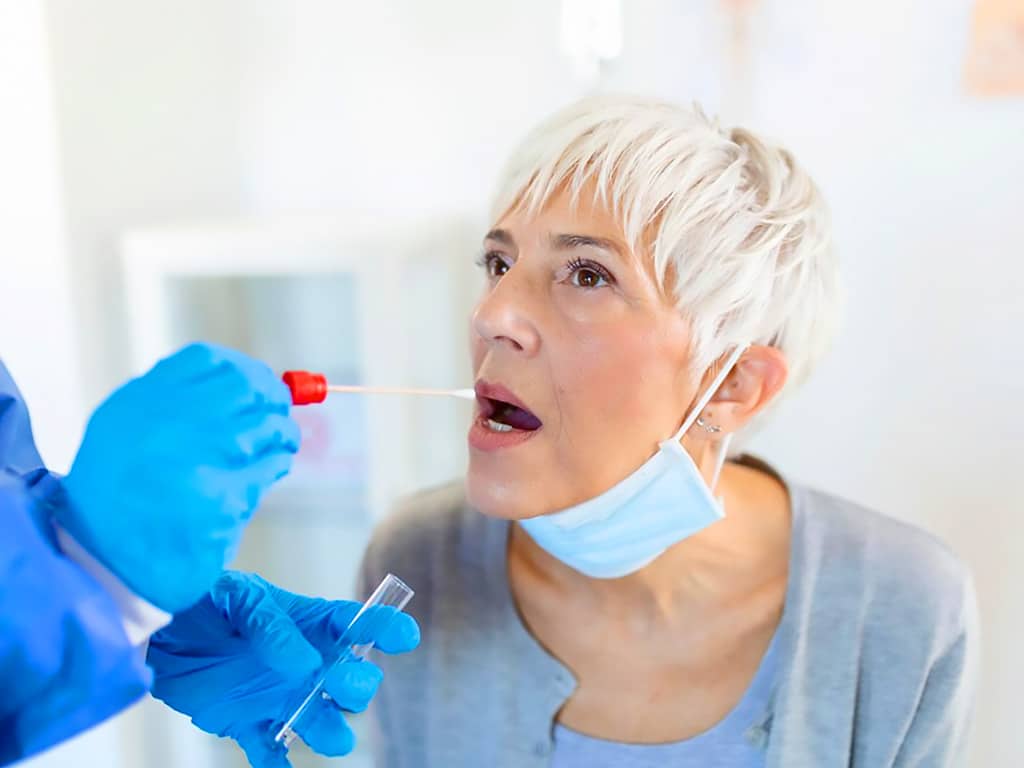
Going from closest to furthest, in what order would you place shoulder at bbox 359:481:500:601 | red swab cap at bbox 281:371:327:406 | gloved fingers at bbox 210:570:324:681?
1. red swab cap at bbox 281:371:327:406
2. gloved fingers at bbox 210:570:324:681
3. shoulder at bbox 359:481:500:601

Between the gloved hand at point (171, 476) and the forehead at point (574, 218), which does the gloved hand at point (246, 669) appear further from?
the forehead at point (574, 218)

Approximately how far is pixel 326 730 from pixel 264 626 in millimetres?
122

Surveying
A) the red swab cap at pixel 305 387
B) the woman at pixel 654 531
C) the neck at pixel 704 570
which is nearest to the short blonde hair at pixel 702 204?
the woman at pixel 654 531

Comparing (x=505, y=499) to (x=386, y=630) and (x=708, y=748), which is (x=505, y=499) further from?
(x=708, y=748)

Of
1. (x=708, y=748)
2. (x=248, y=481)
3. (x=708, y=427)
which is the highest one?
(x=248, y=481)

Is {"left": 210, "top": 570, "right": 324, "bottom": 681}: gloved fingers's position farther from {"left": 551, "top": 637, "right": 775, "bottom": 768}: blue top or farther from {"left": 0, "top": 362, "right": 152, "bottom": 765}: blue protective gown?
{"left": 551, "top": 637, "right": 775, "bottom": 768}: blue top

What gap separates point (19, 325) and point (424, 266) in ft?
1.93

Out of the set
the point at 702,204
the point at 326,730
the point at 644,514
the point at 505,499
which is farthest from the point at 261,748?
the point at 702,204

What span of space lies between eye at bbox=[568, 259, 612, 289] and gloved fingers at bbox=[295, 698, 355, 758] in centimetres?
50

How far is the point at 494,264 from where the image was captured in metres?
1.11

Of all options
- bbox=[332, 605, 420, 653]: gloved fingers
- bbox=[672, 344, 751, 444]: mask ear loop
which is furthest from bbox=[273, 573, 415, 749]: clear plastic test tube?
bbox=[672, 344, 751, 444]: mask ear loop

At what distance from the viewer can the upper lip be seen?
102cm

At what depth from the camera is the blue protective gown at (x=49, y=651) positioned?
1.92 ft

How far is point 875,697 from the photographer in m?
1.10
